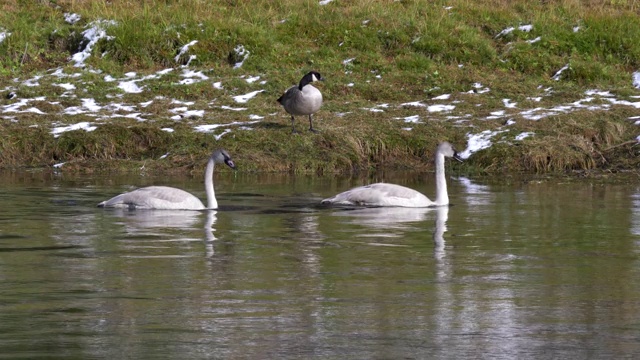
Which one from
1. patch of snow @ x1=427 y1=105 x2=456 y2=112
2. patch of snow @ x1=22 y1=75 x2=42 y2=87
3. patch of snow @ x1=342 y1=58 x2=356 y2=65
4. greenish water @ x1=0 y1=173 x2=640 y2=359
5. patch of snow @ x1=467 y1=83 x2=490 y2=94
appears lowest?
greenish water @ x1=0 y1=173 x2=640 y2=359

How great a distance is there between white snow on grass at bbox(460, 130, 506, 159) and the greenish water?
5784mm

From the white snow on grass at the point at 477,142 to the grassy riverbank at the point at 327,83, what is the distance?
5 centimetres

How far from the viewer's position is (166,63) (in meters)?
30.4

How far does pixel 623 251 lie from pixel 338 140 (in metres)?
11.8

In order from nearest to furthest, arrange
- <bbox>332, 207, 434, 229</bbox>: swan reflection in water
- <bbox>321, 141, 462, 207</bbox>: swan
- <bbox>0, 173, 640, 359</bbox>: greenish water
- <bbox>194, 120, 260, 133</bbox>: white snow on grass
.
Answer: <bbox>0, 173, 640, 359</bbox>: greenish water
<bbox>332, 207, 434, 229</bbox>: swan reflection in water
<bbox>321, 141, 462, 207</bbox>: swan
<bbox>194, 120, 260, 133</bbox>: white snow on grass

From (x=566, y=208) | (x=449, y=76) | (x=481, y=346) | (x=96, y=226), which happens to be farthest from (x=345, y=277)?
(x=449, y=76)

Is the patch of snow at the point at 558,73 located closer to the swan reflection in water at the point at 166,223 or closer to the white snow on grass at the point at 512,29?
the white snow on grass at the point at 512,29

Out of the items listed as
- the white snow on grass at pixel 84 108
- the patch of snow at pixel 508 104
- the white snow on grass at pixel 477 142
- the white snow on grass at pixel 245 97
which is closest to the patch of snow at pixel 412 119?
the white snow on grass at pixel 477 142

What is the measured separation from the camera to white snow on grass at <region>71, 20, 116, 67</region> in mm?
30684

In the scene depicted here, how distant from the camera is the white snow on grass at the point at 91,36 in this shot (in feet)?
101

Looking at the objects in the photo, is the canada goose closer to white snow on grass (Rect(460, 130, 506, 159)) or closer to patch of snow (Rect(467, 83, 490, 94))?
white snow on grass (Rect(460, 130, 506, 159))

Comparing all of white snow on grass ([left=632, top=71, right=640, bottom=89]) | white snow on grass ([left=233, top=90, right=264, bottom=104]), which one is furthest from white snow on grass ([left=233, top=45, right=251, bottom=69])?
white snow on grass ([left=632, top=71, right=640, bottom=89])

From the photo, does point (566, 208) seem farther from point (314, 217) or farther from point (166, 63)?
point (166, 63)

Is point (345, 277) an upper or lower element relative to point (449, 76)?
lower
